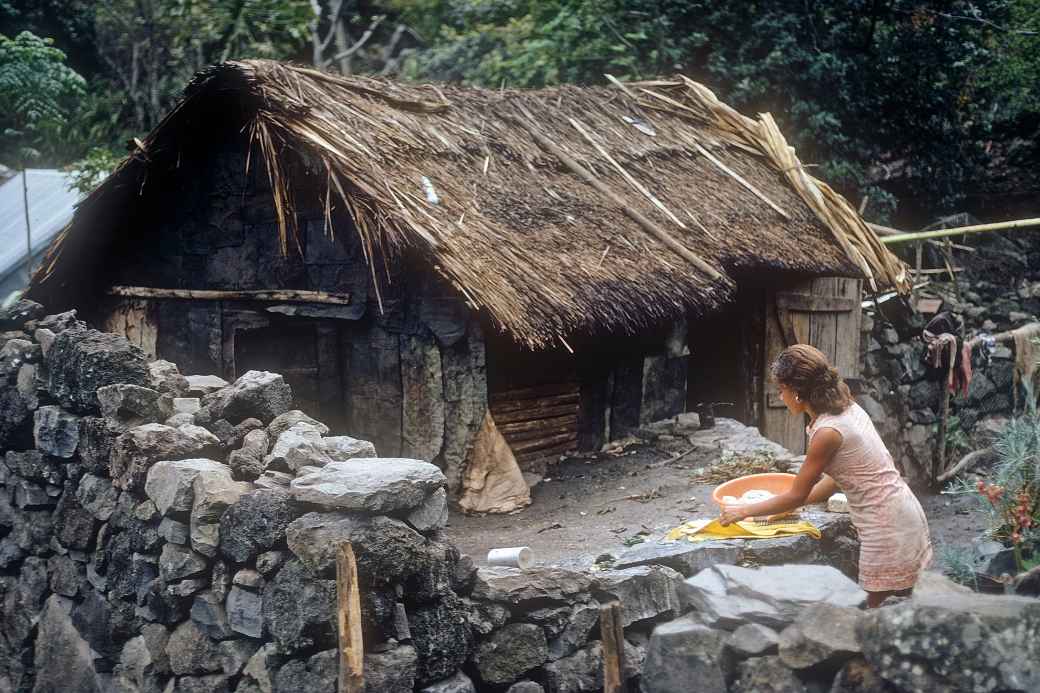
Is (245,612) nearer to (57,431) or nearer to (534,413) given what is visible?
(57,431)

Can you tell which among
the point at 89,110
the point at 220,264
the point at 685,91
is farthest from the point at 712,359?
the point at 89,110

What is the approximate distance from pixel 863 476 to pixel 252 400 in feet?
8.90

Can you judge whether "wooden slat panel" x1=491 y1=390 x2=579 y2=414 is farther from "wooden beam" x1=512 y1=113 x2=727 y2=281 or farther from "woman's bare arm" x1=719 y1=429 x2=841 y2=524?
"woman's bare arm" x1=719 y1=429 x2=841 y2=524

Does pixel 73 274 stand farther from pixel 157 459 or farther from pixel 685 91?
pixel 685 91

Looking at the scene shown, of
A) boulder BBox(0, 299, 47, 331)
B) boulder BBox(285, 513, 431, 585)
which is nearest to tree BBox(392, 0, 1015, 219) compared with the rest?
boulder BBox(0, 299, 47, 331)

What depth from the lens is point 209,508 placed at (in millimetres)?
3982

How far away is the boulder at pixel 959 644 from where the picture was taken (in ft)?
8.38

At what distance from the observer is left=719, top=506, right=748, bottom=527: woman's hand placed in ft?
13.9

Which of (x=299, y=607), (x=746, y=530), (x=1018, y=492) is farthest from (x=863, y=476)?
(x=299, y=607)

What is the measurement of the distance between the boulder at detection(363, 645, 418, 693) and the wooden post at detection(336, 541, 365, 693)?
7 cm

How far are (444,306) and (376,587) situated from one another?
322 centimetres

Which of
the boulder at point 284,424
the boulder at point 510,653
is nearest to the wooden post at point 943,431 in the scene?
the boulder at point 510,653

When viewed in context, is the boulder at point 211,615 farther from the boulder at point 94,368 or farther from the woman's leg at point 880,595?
the woman's leg at point 880,595

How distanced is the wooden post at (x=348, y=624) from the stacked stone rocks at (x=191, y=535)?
10 centimetres
